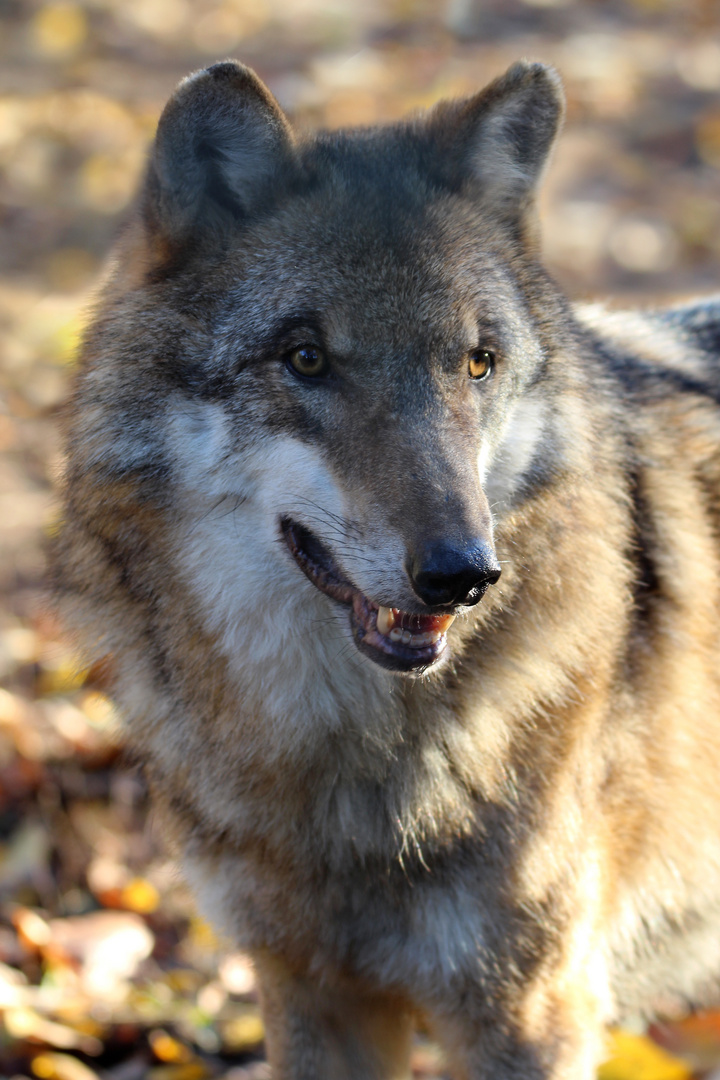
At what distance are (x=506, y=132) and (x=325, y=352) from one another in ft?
2.60

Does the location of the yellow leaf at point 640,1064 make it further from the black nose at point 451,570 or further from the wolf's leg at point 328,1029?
the black nose at point 451,570

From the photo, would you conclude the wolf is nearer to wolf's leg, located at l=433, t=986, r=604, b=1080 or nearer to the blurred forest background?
wolf's leg, located at l=433, t=986, r=604, b=1080

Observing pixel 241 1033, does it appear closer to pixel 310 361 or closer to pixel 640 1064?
pixel 640 1064

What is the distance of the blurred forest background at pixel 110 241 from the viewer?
3.55m

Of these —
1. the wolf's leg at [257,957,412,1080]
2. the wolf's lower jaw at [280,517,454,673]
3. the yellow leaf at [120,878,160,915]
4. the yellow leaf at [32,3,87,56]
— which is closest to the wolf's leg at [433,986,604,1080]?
the wolf's leg at [257,957,412,1080]

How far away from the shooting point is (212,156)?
8.36ft

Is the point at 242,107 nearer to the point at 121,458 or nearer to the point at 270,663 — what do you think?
the point at 121,458

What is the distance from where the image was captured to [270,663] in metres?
2.65

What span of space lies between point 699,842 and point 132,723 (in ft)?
5.26

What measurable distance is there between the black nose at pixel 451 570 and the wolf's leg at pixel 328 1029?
1.29m

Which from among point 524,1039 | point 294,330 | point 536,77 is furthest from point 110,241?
point 524,1039

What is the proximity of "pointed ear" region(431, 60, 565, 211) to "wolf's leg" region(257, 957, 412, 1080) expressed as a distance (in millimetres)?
2051

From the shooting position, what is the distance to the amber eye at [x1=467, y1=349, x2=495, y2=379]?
253 centimetres

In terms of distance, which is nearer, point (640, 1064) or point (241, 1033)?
point (640, 1064)
